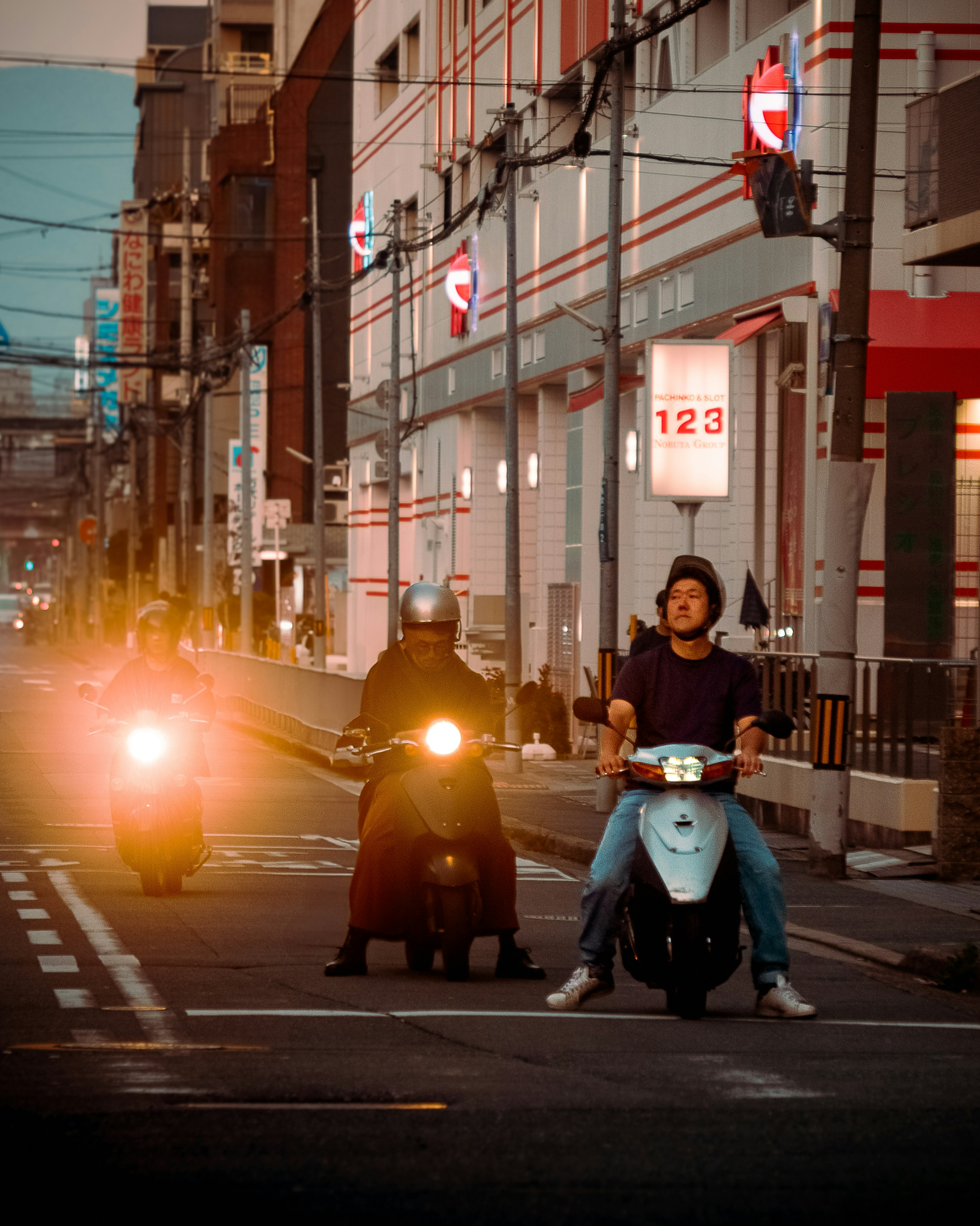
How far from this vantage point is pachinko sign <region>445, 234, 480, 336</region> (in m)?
39.5

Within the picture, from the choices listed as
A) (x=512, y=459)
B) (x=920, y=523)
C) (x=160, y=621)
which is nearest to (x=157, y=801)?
(x=160, y=621)

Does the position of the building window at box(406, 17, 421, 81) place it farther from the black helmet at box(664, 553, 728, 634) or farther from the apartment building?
the black helmet at box(664, 553, 728, 634)

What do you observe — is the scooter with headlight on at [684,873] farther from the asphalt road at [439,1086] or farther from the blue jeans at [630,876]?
the asphalt road at [439,1086]

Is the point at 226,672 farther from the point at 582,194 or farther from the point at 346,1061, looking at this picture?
the point at 346,1061

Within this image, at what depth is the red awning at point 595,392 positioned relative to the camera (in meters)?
31.3

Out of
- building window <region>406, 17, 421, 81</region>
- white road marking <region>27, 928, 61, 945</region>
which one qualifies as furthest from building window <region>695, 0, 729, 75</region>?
building window <region>406, 17, 421, 81</region>

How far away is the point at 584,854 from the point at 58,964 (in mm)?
7089

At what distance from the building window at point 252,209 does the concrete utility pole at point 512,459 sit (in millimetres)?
50307

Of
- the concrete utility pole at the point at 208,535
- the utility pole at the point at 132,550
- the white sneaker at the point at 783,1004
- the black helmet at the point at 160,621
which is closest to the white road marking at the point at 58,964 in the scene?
the white sneaker at the point at 783,1004

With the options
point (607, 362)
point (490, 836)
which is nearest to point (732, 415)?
point (607, 362)

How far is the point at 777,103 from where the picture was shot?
76.3ft

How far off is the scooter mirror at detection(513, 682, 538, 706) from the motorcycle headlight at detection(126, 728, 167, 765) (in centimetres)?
406

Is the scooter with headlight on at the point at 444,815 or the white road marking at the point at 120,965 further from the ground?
the scooter with headlight on at the point at 444,815

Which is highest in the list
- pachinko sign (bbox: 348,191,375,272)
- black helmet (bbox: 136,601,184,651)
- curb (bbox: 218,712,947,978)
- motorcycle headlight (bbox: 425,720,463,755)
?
pachinko sign (bbox: 348,191,375,272)
